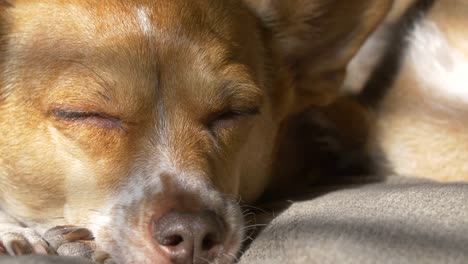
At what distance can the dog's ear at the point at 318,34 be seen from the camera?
2.94 meters

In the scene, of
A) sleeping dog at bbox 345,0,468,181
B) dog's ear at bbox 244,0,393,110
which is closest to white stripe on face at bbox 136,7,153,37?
dog's ear at bbox 244,0,393,110

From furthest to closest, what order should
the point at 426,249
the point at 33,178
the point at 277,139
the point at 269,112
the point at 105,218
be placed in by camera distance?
the point at 277,139
the point at 269,112
the point at 33,178
the point at 105,218
the point at 426,249

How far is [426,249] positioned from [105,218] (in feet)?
2.77

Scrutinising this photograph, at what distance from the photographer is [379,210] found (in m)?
2.19

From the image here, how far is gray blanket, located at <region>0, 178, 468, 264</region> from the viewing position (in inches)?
74.4

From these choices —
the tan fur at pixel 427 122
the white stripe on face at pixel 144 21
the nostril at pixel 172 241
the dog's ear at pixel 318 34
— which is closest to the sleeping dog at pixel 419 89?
the tan fur at pixel 427 122

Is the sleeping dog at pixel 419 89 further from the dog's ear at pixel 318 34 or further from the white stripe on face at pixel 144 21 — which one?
the white stripe on face at pixel 144 21

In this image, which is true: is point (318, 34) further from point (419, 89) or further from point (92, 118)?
point (92, 118)

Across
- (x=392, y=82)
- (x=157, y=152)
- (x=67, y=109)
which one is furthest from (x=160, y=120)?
(x=392, y=82)

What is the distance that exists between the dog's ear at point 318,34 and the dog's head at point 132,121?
34 cm

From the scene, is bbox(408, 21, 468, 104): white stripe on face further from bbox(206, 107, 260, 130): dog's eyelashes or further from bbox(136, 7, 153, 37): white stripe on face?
bbox(136, 7, 153, 37): white stripe on face

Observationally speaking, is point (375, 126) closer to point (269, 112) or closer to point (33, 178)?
point (269, 112)

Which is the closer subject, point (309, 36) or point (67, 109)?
point (67, 109)

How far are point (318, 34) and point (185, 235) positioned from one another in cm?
129
